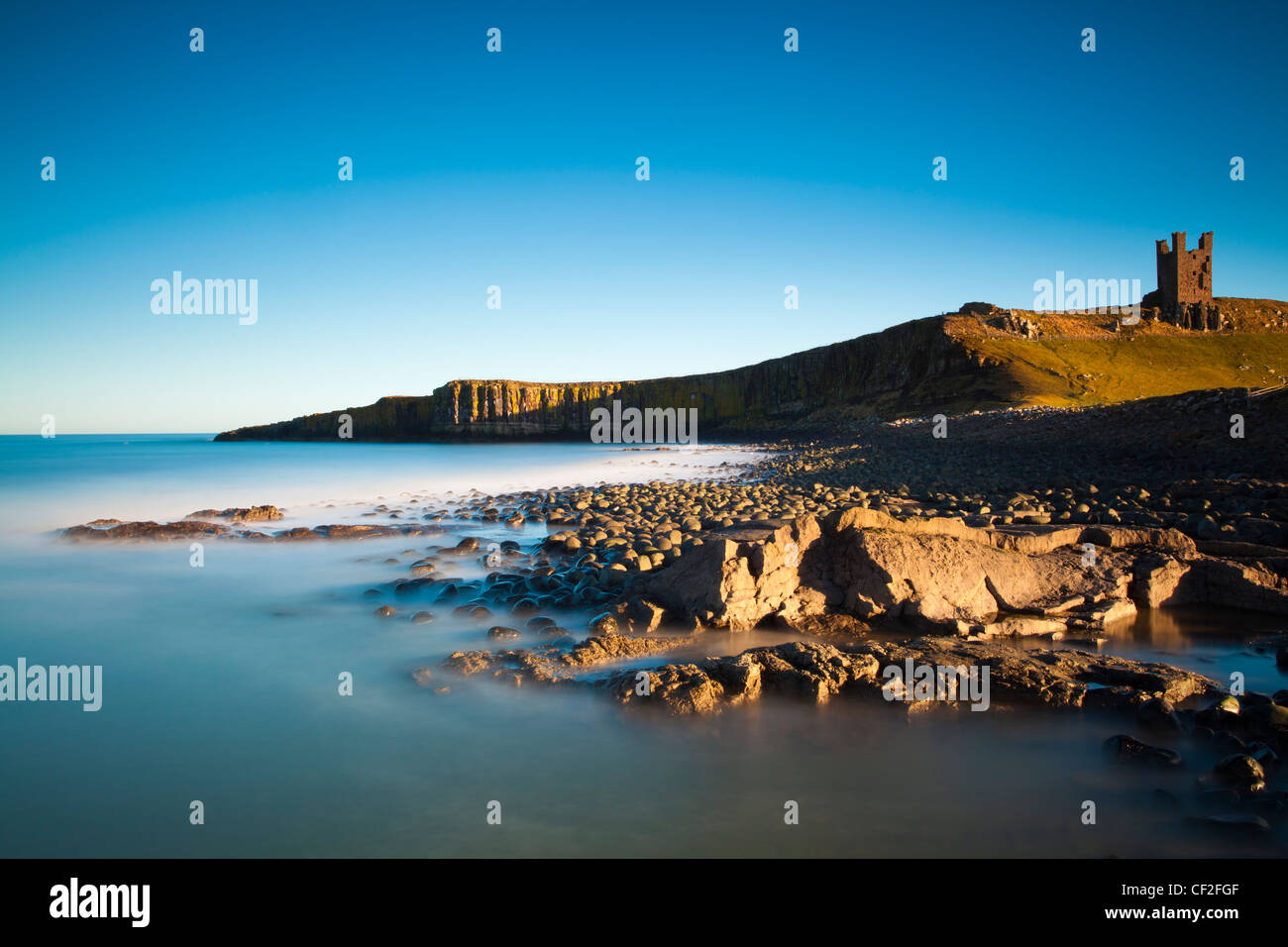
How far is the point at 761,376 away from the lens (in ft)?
344

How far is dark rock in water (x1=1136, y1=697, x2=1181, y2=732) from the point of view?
4863mm

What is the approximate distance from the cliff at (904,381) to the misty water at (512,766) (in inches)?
2127

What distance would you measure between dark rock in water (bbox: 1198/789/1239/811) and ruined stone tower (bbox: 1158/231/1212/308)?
10865cm

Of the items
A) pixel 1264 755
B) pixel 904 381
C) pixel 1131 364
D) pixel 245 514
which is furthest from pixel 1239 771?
pixel 904 381

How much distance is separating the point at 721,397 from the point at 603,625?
10396cm

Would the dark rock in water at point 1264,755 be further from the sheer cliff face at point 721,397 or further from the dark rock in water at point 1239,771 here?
the sheer cliff face at point 721,397

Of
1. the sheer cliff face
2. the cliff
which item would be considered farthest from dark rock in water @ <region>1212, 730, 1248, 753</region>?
the sheer cliff face

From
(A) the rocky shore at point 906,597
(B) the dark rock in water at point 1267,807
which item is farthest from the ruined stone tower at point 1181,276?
(B) the dark rock in water at point 1267,807

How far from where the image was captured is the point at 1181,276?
88.6 metres

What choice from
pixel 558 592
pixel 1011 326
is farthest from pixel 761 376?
pixel 558 592

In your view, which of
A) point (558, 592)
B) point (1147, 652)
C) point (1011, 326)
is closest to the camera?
point (1147, 652)
